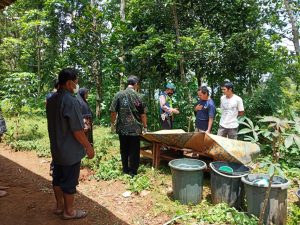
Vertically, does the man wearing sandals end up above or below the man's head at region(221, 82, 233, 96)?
below

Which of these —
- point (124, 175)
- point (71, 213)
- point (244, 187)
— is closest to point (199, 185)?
point (244, 187)

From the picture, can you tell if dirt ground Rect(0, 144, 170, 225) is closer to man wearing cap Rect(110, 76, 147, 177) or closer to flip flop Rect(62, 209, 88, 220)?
flip flop Rect(62, 209, 88, 220)

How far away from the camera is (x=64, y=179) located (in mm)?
3787

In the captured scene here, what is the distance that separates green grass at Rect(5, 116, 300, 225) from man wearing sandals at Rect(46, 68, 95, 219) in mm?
1399

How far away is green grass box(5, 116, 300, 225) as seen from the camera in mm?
4207

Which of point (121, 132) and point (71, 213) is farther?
point (121, 132)

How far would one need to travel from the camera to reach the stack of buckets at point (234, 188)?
397 centimetres

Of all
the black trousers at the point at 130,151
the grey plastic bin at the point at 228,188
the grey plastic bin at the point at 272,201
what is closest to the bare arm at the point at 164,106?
the black trousers at the point at 130,151

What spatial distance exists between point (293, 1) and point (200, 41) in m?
6.96

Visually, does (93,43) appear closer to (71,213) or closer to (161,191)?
(161,191)

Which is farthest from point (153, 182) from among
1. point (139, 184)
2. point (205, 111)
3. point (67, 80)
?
point (67, 80)

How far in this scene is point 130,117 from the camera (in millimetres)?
5461

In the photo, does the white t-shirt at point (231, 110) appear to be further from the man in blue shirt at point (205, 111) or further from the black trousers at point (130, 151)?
the black trousers at point (130, 151)

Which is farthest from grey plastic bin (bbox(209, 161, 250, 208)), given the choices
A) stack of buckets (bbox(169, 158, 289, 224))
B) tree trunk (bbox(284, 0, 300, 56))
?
tree trunk (bbox(284, 0, 300, 56))
